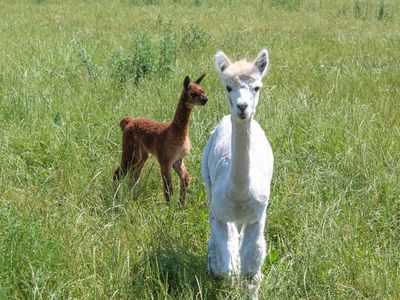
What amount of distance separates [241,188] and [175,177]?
214 cm

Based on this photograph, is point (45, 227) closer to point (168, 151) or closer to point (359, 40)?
point (168, 151)

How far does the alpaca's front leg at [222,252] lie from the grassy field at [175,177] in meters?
0.13

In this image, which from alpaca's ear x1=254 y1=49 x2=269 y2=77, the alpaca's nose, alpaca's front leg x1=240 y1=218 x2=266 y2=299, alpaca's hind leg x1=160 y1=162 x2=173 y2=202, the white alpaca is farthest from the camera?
alpaca's hind leg x1=160 y1=162 x2=173 y2=202

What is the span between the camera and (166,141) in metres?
4.64

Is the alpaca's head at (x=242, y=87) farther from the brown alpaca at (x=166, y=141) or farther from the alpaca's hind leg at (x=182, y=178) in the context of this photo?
the alpaca's hind leg at (x=182, y=178)

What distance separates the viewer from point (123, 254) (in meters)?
3.64

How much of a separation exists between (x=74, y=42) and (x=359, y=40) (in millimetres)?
5226

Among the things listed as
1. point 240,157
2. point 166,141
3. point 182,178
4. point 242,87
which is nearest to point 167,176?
point 182,178

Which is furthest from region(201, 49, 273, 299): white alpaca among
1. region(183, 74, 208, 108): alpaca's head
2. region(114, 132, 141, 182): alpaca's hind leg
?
region(114, 132, 141, 182): alpaca's hind leg

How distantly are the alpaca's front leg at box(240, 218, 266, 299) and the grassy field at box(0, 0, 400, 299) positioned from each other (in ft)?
0.39

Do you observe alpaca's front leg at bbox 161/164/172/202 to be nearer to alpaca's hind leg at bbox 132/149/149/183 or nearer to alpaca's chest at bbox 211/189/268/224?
alpaca's hind leg at bbox 132/149/149/183

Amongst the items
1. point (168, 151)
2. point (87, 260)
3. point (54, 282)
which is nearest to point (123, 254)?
point (87, 260)

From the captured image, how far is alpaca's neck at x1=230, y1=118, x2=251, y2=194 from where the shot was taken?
3043 mm

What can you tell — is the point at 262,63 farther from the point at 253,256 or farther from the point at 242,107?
the point at 253,256
